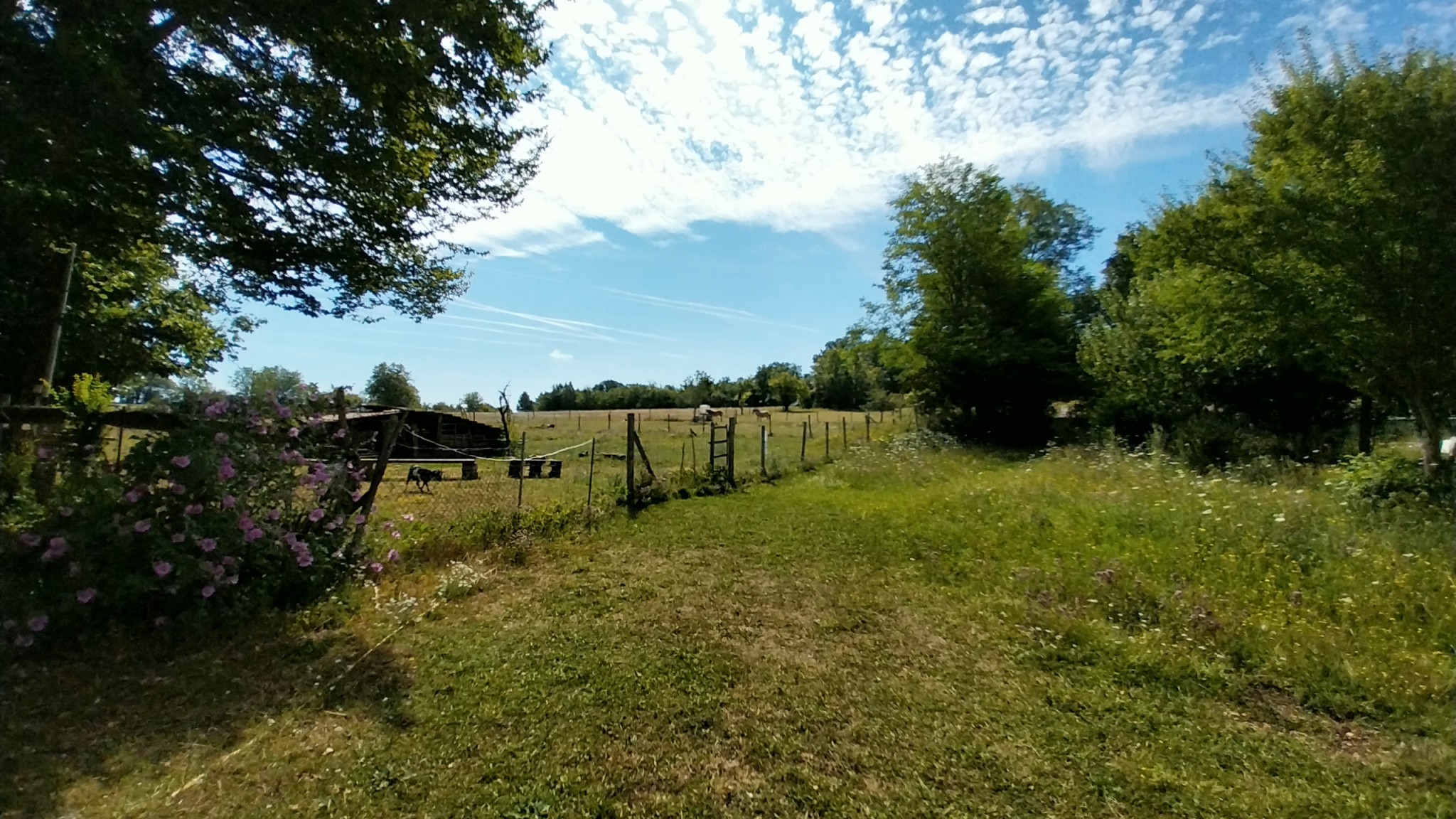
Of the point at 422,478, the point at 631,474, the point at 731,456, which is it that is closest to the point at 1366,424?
the point at 731,456

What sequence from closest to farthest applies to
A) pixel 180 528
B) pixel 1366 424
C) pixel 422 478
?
pixel 180 528 → pixel 1366 424 → pixel 422 478

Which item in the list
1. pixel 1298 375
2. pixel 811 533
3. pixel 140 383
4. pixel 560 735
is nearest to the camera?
pixel 560 735

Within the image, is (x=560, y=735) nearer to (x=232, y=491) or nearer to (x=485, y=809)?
(x=485, y=809)

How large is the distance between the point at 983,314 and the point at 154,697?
20746 millimetres

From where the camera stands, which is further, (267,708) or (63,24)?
(63,24)

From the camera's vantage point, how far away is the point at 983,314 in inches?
781

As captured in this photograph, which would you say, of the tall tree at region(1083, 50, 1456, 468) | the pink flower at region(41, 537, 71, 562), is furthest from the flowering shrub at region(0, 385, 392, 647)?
the tall tree at region(1083, 50, 1456, 468)

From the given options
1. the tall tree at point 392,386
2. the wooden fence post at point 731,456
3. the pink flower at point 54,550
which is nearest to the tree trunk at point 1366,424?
the wooden fence post at point 731,456

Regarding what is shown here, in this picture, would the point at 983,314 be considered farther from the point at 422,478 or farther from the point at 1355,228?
the point at 422,478

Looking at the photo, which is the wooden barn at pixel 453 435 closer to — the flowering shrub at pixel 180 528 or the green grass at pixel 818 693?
the flowering shrub at pixel 180 528

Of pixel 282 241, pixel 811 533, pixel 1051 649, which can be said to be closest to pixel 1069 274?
pixel 811 533

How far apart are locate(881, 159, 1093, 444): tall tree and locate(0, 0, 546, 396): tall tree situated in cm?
1615

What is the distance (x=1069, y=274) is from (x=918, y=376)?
15.7 metres

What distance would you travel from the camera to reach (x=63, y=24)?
4160 mm
